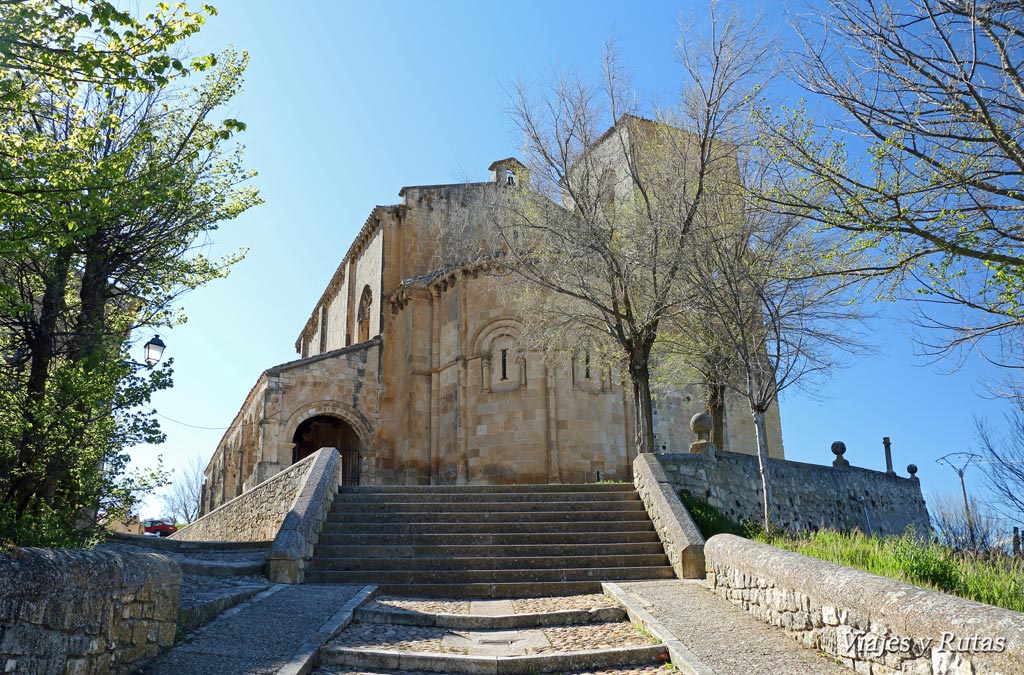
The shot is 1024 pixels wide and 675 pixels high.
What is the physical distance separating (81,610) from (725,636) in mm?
5030

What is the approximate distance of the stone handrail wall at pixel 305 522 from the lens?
958cm

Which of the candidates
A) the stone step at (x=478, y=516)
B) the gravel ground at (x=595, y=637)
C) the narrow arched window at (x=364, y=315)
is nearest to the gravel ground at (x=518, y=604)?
the gravel ground at (x=595, y=637)

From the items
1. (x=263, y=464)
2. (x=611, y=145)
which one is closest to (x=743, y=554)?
(x=611, y=145)

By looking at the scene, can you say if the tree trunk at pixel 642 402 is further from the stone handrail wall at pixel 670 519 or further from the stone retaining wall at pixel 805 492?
the stone handrail wall at pixel 670 519

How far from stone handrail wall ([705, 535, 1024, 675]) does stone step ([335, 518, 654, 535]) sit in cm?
384

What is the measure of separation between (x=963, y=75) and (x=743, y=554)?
517 centimetres

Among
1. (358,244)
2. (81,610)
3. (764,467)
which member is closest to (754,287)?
(764,467)

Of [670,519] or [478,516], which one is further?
[478,516]

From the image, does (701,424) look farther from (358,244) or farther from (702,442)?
(358,244)

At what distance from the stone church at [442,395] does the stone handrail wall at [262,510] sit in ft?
13.8

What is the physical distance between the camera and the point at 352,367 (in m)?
21.5

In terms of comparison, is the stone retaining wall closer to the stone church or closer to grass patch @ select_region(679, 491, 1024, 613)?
grass patch @ select_region(679, 491, 1024, 613)

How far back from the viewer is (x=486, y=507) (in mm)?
12297

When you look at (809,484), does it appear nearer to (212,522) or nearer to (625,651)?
(625,651)
